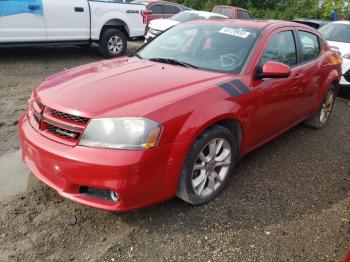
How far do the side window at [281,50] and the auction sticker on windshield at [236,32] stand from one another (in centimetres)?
27

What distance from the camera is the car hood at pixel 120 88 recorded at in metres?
2.75

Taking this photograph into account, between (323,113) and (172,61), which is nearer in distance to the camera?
(172,61)

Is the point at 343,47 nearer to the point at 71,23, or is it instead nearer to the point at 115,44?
the point at 115,44

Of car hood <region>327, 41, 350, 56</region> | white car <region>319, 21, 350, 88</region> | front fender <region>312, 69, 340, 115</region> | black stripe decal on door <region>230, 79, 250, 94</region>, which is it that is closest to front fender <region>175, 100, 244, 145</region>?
black stripe decal on door <region>230, 79, 250, 94</region>

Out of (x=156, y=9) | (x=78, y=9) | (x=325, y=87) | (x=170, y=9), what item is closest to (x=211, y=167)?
(x=325, y=87)

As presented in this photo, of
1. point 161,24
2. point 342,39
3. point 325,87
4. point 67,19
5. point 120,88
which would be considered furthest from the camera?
point 161,24

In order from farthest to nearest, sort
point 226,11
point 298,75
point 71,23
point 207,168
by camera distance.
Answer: point 226,11 < point 71,23 < point 298,75 < point 207,168

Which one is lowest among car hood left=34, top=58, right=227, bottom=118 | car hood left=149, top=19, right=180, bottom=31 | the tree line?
the tree line

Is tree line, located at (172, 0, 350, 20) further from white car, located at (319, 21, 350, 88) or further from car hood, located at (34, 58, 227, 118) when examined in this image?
car hood, located at (34, 58, 227, 118)

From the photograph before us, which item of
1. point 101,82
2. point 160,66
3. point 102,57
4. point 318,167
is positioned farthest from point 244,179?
point 102,57

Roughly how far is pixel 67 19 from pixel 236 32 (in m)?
5.56

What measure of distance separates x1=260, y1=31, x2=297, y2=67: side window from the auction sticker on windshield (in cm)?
27

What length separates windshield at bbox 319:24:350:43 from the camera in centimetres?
859

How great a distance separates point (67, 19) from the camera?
8.30 meters
